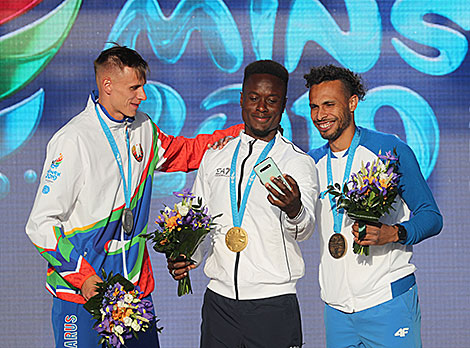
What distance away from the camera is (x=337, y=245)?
2.86 metres

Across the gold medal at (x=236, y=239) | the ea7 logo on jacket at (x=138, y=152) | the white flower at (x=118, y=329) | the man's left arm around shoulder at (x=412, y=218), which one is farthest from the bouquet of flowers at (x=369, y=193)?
the white flower at (x=118, y=329)

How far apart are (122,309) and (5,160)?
2.50 metres

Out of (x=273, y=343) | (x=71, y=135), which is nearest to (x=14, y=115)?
(x=71, y=135)

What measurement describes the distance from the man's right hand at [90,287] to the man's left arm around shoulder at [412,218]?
1054mm

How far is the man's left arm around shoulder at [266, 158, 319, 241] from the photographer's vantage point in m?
2.38

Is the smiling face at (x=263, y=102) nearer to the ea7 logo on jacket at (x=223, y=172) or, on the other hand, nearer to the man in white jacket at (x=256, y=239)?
the man in white jacket at (x=256, y=239)

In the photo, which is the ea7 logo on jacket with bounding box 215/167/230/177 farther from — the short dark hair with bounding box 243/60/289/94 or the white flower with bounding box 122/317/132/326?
the white flower with bounding box 122/317/132/326

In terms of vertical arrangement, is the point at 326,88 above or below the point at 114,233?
above

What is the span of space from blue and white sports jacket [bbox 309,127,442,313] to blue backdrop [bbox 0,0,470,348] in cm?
169

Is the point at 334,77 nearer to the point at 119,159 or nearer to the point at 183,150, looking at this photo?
the point at 183,150

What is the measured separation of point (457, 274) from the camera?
462 centimetres

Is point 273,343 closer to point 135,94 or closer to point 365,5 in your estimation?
point 135,94

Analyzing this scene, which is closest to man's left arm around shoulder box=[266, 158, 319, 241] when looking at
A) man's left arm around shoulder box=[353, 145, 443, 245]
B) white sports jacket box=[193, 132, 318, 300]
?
white sports jacket box=[193, 132, 318, 300]

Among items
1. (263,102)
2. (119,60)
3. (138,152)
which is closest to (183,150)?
(138,152)
